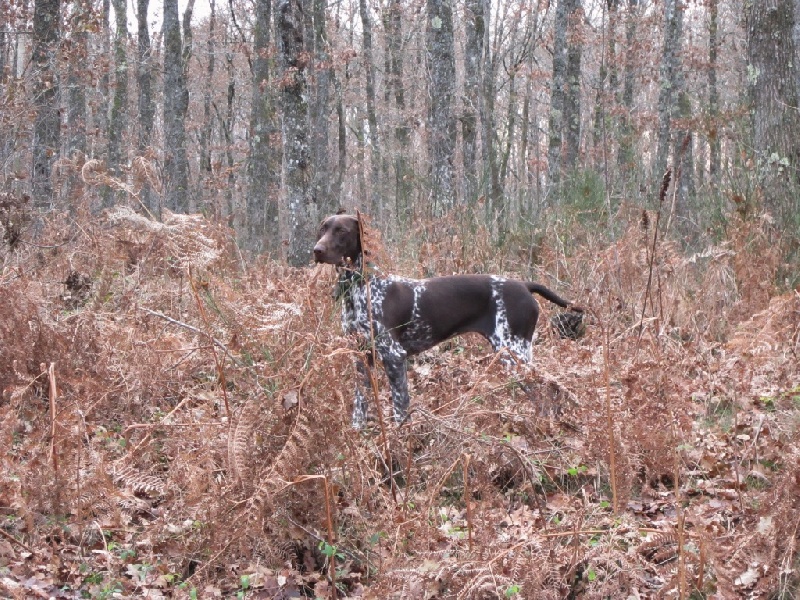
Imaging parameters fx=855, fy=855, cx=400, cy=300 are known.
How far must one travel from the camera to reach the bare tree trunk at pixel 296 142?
10.8 meters

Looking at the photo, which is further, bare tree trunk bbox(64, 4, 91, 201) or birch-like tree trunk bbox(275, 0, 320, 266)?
bare tree trunk bbox(64, 4, 91, 201)

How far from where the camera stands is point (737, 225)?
8125 millimetres

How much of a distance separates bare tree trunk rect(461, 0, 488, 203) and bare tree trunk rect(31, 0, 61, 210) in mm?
6375

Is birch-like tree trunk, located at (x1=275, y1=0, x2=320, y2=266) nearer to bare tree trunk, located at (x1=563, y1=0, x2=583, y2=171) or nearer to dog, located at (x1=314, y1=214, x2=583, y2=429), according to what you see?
dog, located at (x1=314, y1=214, x2=583, y2=429)

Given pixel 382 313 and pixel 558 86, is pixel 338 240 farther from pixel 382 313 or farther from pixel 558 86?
pixel 558 86

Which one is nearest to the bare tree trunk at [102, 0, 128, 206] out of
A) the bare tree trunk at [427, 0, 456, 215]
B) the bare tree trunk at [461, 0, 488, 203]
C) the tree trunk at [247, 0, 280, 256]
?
the tree trunk at [247, 0, 280, 256]

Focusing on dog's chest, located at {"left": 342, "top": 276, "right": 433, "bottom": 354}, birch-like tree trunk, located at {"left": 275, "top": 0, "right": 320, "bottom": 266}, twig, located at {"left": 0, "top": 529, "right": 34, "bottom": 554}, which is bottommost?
twig, located at {"left": 0, "top": 529, "right": 34, "bottom": 554}

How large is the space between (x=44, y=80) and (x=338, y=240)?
8.64 meters

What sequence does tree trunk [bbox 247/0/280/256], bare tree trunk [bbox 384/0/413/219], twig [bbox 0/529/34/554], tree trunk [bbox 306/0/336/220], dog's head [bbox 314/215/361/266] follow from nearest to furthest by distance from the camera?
1. twig [bbox 0/529/34/554]
2. dog's head [bbox 314/215/361/266]
3. tree trunk [bbox 247/0/280/256]
4. tree trunk [bbox 306/0/336/220]
5. bare tree trunk [bbox 384/0/413/219]

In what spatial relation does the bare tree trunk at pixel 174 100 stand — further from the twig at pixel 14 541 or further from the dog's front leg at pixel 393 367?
the twig at pixel 14 541

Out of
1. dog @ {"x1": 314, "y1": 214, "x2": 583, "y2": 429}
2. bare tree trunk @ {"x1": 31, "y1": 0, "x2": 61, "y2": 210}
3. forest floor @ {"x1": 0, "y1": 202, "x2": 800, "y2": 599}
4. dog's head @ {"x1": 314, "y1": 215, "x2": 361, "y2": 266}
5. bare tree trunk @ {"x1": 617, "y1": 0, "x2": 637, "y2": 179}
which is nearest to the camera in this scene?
forest floor @ {"x1": 0, "y1": 202, "x2": 800, "y2": 599}

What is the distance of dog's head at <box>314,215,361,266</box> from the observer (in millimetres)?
6012

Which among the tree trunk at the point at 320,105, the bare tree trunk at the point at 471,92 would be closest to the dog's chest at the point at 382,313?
the bare tree trunk at the point at 471,92

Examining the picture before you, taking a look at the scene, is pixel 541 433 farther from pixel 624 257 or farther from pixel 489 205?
pixel 489 205
